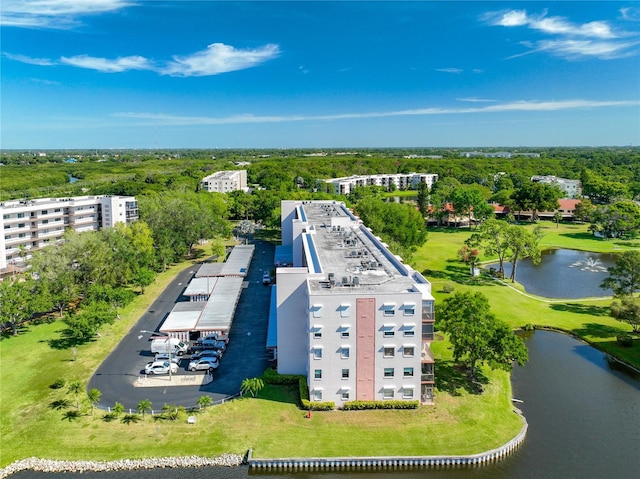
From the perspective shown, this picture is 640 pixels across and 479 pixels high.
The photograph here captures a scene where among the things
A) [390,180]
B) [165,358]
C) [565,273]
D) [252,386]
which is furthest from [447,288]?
[390,180]

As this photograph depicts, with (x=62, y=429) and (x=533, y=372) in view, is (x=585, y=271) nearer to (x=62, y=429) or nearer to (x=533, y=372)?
(x=533, y=372)

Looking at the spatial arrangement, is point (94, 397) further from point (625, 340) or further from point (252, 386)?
point (625, 340)

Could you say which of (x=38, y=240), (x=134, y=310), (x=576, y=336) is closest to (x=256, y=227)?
(x=38, y=240)

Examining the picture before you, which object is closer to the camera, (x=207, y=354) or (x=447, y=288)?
(x=207, y=354)

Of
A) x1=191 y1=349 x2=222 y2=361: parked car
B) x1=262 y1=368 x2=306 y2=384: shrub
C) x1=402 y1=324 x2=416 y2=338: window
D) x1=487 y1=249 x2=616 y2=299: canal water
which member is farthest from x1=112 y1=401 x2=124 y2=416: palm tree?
x1=487 y1=249 x2=616 y2=299: canal water

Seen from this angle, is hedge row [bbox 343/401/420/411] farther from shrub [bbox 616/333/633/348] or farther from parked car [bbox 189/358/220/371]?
shrub [bbox 616/333/633/348]

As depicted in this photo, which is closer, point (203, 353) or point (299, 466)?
point (299, 466)
